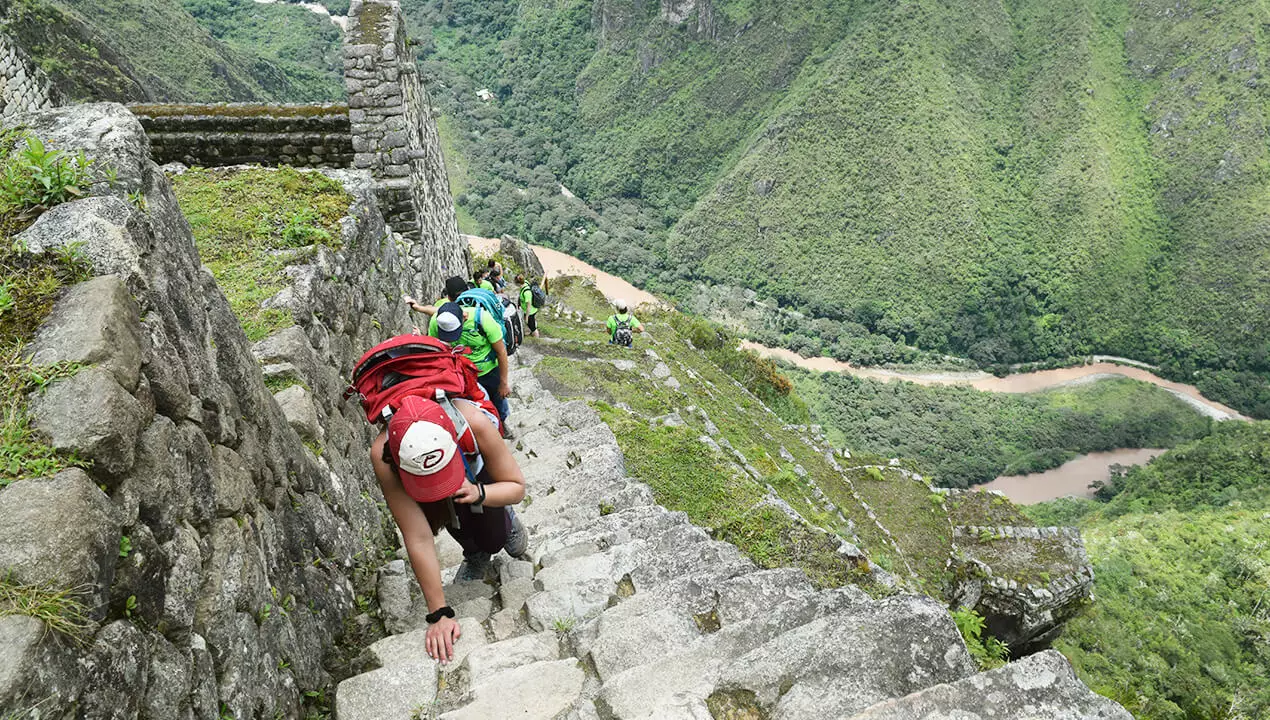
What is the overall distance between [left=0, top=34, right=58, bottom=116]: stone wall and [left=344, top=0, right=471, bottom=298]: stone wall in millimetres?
4353

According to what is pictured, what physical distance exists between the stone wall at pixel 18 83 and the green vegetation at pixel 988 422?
141ft

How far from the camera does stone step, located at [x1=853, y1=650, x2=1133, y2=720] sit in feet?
7.38

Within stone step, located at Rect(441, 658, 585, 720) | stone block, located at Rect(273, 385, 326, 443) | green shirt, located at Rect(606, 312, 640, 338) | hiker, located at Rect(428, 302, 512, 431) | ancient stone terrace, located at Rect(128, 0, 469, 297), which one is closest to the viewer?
stone step, located at Rect(441, 658, 585, 720)

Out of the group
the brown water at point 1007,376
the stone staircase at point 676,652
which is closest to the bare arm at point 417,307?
the stone staircase at point 676,652

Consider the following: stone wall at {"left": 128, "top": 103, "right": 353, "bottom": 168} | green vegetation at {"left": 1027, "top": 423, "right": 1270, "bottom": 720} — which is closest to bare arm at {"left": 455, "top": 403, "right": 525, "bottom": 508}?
stone wall at {"left": 128, "top": 103, "right": 353, "bottom": 168}

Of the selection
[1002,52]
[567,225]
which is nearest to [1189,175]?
[1002,52]

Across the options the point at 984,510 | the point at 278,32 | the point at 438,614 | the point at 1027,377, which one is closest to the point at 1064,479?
the point at 1027,377

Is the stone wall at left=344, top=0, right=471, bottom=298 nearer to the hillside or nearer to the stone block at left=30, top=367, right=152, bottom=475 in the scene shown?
the stone block at left=30, top=367, right=152, bottom=475

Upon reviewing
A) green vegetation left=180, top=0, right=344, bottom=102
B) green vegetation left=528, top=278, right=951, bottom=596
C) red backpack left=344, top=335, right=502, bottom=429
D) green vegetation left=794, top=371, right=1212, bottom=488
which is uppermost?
green vegetation left=180, top=0, right=344, bottom=102

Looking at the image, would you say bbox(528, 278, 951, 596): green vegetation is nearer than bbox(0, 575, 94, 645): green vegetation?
No

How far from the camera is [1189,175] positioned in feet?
244

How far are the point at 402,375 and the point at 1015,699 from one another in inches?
111

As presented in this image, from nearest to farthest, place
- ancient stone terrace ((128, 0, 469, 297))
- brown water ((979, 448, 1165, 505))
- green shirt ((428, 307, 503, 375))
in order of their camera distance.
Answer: green shirt ((428, 307, 503, 375))
ancient stone terrace ((128, 0, 469, 297))
brown water ((979, 448, 1165, 505))

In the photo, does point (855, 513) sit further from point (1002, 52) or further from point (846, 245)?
point (1002, 52)
